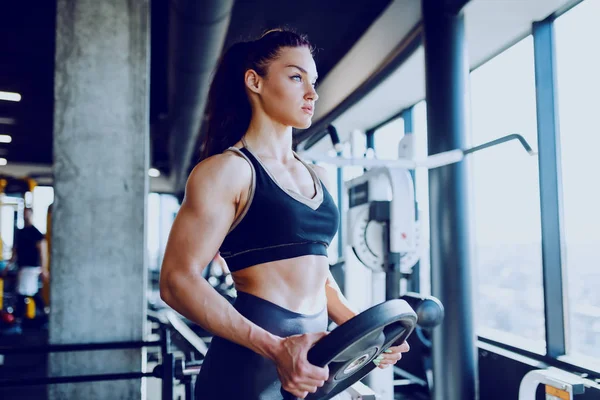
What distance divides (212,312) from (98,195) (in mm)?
1610

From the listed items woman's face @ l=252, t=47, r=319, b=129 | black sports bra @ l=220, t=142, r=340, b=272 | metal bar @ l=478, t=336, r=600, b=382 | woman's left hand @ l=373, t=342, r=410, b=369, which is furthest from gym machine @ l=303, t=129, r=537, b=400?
woman's left hand @ l=373, t=342, r=410, b=369

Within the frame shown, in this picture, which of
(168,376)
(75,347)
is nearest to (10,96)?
(75,347)

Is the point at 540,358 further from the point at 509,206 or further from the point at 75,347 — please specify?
the point at 75,347

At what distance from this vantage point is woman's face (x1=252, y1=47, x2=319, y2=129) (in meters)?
1.17

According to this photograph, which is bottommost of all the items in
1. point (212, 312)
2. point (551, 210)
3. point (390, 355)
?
point (390, 355)

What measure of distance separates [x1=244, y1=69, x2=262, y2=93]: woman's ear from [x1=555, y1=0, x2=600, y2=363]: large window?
2512 millimetres

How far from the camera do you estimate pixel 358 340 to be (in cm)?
80

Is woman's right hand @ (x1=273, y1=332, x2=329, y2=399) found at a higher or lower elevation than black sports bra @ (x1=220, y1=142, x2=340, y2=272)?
lower

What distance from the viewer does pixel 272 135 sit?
4.05 feet

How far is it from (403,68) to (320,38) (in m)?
Answer: 1.40

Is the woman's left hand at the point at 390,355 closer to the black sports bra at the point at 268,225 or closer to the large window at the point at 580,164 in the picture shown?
the black sports bra at the point at 268,225

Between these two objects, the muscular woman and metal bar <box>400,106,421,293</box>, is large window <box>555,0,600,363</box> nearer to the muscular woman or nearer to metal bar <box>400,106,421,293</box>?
metal bar <box>400,106,421,293</box>

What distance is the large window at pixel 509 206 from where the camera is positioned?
3.53 meters

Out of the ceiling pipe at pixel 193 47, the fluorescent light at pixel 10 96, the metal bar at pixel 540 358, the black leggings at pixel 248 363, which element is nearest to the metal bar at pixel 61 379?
the black leggings at pixel 248 363
